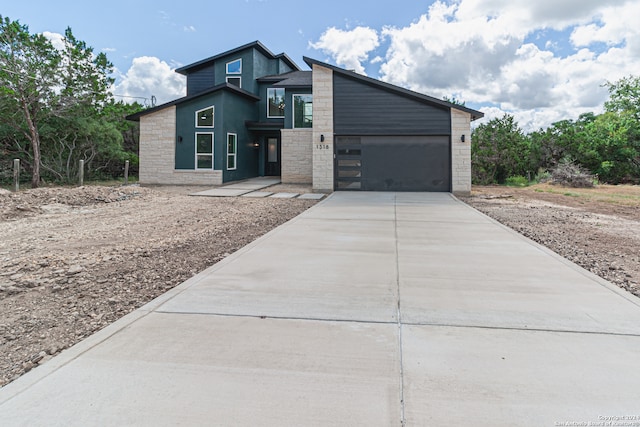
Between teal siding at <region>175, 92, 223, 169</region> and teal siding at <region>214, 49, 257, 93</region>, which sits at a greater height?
teal siding at <region>214, 49, 257, 93</region>

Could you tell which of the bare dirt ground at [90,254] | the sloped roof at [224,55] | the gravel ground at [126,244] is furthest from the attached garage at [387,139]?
the sloped roof at [224,55]

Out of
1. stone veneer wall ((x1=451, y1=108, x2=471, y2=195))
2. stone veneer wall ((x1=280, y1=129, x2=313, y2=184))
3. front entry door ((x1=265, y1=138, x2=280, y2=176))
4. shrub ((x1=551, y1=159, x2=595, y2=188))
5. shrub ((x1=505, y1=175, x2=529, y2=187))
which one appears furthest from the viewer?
front entry door ((x1=265, y1=138, x2=280, y2=176))

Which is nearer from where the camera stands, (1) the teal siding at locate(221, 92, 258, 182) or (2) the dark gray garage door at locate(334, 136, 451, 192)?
(2) the dark gray garage door at locate(334, 136, 451, 192)

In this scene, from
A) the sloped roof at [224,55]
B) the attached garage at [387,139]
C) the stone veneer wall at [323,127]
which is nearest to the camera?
the attached garage at [387,139]

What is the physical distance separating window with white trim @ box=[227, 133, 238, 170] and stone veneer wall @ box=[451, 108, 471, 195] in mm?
9994

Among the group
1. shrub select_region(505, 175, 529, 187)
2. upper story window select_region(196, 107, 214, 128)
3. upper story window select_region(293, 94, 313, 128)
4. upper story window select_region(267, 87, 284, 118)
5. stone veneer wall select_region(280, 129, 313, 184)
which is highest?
upper story window select_region(267, 87, 284, 118)

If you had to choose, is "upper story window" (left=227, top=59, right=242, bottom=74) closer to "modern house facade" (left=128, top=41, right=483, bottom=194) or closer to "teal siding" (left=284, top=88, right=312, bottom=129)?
"modern house facade" (left=128, top=41, right=483, bottom=194)

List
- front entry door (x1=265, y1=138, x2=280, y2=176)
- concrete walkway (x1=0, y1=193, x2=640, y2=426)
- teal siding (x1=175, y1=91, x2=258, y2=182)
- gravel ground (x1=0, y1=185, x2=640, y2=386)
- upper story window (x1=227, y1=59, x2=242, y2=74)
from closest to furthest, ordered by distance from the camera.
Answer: concrete walkway (x1=0, y1=193, x2=640, y2=426) < gravel ground (x1=0, y1=185, x2=640, y2=386) < teal siding (x1=175, y1=91, x2=258, y2=182) < upper story window (x1=227, y1=59, x2=242, y2=74) < front entry door (x1=265, y1=138, x2=280, y2=176)

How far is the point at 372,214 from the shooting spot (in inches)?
389

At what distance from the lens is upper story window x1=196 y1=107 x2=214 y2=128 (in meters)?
18.6

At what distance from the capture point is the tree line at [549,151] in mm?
20656

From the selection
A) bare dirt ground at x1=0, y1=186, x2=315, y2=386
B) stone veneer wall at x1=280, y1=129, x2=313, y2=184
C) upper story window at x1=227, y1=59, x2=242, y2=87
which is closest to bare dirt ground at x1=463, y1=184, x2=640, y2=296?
bare dirt ground at x1=0, y1=186, x2=315, y2=386

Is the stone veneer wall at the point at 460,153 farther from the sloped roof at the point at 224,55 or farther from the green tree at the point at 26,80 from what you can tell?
the green tree at the point at 26,80

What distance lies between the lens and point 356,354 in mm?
2809
